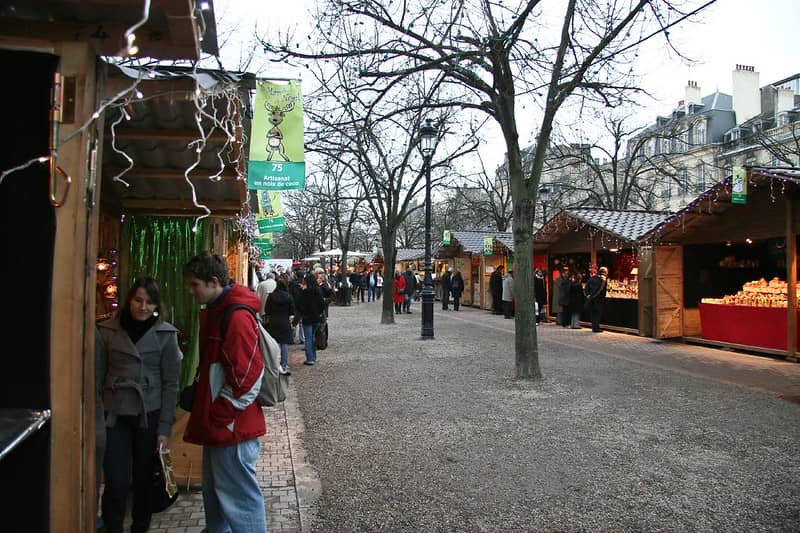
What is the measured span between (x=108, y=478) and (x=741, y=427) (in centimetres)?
633

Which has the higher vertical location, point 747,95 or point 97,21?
point 747,95

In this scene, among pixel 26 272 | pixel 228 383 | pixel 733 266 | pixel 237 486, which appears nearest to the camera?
pixel 26 272

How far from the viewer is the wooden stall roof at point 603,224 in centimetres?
1480

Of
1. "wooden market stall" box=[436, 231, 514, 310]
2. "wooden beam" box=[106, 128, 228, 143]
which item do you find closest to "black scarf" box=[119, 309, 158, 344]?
"wooden beam" box=[106, 128, 228, 143]

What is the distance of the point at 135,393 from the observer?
323 cm

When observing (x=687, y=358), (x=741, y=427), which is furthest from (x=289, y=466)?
(x=687, y=358)

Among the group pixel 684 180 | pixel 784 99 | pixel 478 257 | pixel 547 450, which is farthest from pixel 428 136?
pixel 784 99

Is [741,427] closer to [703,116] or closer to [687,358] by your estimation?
[687,358]

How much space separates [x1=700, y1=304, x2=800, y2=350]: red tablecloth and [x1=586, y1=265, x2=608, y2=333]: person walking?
115 inches

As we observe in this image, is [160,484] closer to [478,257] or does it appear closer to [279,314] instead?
[279,314]

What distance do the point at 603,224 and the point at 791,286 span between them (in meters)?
5.57

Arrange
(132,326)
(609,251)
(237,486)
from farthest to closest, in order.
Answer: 1. (609,251)
2. (132,326)
3. (237,486)

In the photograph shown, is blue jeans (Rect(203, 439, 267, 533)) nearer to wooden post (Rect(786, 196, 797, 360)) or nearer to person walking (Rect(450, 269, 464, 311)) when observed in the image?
wooden post (Rect(786, 196, 797, 360))

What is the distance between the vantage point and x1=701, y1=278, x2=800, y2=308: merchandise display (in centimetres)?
1127
